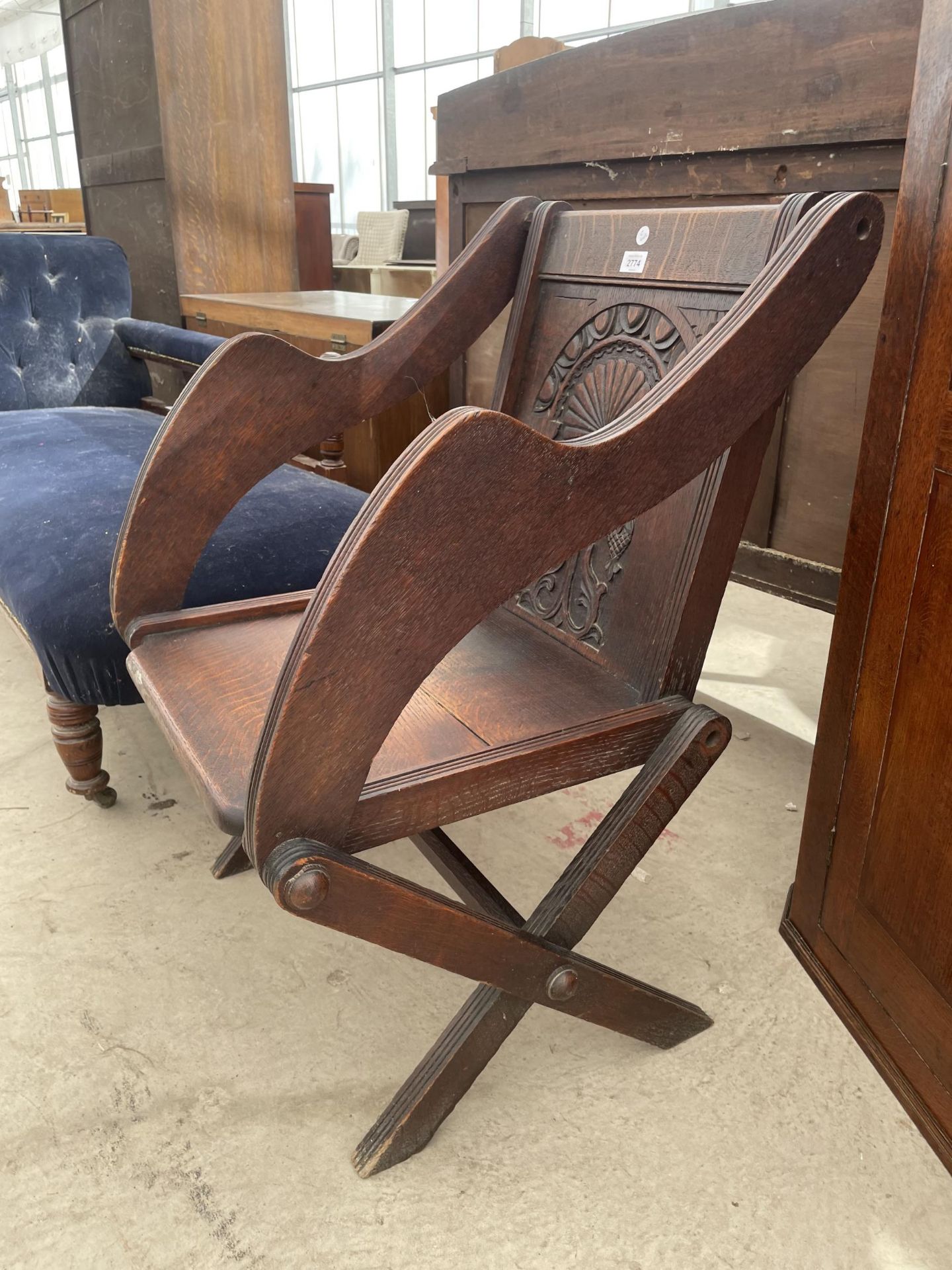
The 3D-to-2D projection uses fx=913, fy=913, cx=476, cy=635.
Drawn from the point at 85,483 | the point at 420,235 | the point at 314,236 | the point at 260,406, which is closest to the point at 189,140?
the point at 314,236

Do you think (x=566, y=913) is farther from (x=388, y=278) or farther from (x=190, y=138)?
(x=388, y=278)

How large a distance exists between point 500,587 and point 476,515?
0.26 feet

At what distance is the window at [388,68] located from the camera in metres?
9.58

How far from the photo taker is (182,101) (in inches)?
151


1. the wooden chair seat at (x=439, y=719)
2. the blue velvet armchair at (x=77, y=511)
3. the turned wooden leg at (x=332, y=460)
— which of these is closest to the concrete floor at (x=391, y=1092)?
the blue velvet armchair at (x=77, y=511)

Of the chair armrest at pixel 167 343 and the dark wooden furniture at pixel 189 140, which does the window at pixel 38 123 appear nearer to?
the dark wooden furniture at pixel 189 140

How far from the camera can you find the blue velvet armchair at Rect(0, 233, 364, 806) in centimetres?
152

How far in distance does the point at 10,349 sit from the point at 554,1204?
2.73m

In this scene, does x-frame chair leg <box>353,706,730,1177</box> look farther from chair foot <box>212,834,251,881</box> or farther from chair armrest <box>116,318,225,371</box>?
chair armrest <box>116,318,225,371</box>

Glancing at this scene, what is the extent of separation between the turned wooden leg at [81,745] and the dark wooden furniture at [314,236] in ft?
11.8

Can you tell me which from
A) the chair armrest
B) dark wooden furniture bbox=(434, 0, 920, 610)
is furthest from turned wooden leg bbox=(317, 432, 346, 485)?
dark wooden furniture bbox=(434, 0, 920, 610)

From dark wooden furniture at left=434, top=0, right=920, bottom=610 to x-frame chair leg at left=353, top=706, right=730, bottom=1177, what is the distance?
30.9 inches

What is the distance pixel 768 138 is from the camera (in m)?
1.50

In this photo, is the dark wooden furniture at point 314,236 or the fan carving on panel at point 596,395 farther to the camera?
the dark wooden furniture at point 314,236
